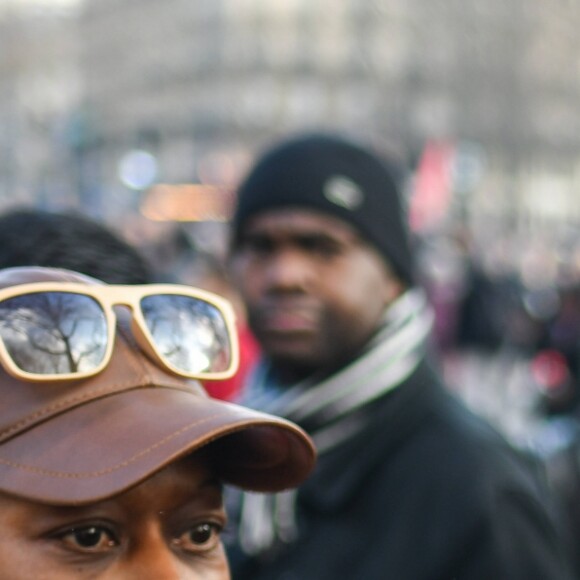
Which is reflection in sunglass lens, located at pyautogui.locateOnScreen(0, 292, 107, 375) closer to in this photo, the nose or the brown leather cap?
→ the brown leather cap

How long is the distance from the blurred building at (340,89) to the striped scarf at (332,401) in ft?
175

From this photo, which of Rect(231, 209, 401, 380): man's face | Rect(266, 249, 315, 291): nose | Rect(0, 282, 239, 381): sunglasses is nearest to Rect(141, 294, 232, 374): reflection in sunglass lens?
Rect(0, 282, 239, 381): sunglasses

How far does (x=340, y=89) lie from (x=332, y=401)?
63.0 meters

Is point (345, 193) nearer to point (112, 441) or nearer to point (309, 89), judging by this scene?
point (112, 441)

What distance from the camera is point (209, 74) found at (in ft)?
217

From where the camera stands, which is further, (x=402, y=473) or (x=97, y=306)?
(x=402, y=473)

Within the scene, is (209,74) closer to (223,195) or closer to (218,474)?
(223,195)

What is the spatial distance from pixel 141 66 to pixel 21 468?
7234 centimetres

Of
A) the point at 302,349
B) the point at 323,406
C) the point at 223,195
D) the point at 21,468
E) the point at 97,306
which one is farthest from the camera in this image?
the point at 223,195

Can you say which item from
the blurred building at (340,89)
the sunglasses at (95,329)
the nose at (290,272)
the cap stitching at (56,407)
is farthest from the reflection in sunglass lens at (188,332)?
the blurred building at (340,89)

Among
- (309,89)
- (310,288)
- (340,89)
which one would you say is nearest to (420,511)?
(310,288)

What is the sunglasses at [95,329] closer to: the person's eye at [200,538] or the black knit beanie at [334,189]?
the person's eye at [200,538]

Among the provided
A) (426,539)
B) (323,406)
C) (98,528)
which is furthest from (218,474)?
(323,406)

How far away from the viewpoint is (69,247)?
209cm
